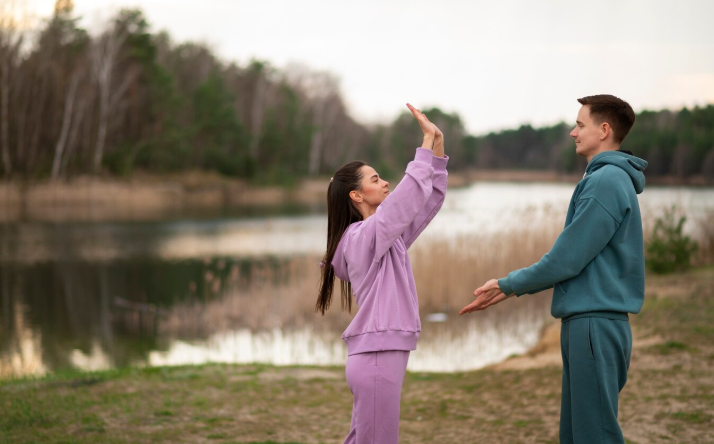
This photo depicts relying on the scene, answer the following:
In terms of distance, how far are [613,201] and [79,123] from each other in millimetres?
39833

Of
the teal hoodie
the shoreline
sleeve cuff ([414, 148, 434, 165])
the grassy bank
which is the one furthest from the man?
the shoreline

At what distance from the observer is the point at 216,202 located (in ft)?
128

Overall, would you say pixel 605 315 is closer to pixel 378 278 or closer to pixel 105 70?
pixel 378 278

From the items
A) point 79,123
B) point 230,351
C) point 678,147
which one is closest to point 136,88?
point 79,123

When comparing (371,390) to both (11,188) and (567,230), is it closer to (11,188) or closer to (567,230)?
(567,230)

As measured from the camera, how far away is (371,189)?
2.89 metres

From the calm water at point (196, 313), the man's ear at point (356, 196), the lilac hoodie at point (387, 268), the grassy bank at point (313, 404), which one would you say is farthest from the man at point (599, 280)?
the calm water at point (196, 313)

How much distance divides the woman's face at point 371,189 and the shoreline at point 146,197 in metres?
20.0

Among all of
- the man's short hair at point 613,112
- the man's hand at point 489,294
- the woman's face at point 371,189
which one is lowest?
the man's hand at point 489,294

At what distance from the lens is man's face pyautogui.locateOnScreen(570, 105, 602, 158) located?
2750 millimetres

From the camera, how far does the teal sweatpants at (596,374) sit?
2.59m

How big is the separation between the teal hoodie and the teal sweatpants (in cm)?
7

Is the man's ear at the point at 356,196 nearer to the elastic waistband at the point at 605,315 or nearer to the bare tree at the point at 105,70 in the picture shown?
the elastic waistband at the point at 605,315

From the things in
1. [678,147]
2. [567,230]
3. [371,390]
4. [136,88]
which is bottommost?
[371,390]
